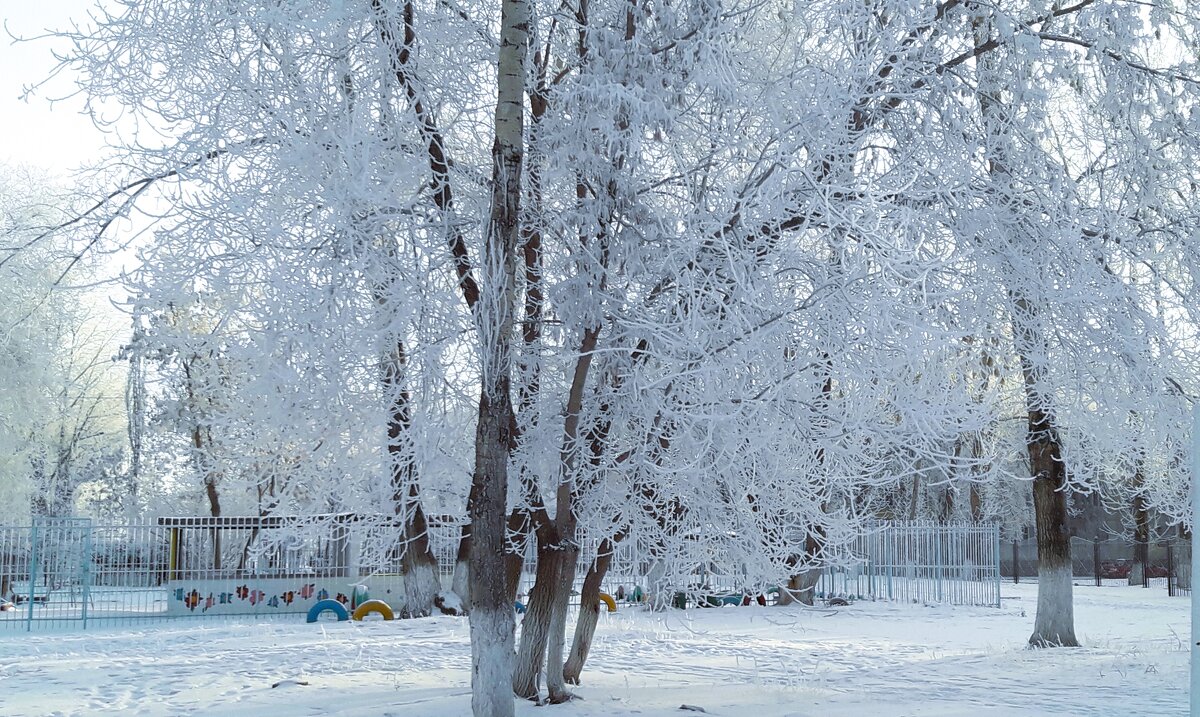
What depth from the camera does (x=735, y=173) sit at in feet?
28.1

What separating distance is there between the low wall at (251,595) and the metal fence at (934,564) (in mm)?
11389

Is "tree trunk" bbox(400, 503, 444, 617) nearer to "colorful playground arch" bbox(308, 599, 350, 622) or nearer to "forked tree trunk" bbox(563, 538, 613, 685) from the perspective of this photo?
"colorful playground arch" bbox(308, 599, 350, 622)

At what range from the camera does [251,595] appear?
21.6 meters

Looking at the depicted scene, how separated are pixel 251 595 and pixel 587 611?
43.1 ft

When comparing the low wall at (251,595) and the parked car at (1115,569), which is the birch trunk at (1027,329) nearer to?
the low wall at (251,595)

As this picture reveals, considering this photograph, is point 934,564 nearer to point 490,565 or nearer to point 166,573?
point 166,573

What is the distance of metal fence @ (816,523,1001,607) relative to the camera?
26406 millimetres

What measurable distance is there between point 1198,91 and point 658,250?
15.6ft

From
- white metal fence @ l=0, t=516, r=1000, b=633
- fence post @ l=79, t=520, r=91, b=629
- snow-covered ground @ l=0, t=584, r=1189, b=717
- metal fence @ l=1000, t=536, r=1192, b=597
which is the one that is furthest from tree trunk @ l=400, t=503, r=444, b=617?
metal fence @ l=1000, t=536, r=1192, b=597

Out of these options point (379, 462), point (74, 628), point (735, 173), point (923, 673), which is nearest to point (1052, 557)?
point (923, 673)

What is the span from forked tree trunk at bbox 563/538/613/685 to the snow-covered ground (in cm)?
38

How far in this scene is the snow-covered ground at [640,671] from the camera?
9.70 metres

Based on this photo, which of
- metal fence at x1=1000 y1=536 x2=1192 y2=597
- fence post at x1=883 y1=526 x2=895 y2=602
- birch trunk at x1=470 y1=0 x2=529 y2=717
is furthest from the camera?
metal fence at x1=1000 y1=536 x2=1192 y2=597

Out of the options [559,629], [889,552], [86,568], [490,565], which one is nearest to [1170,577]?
[889,552]
